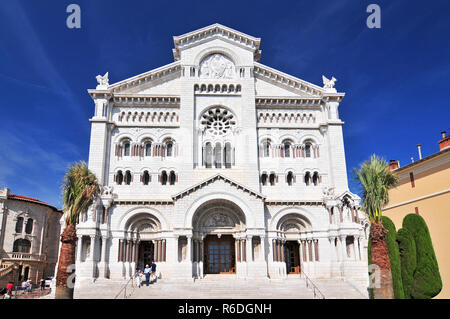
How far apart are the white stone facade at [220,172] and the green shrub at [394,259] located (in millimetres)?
8793

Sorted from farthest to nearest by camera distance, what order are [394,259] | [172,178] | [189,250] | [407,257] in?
[172,178]
[189,250]
[407,257]
[394,259]

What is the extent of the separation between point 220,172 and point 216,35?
49.4 ft

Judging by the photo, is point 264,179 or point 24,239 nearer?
point 264,179

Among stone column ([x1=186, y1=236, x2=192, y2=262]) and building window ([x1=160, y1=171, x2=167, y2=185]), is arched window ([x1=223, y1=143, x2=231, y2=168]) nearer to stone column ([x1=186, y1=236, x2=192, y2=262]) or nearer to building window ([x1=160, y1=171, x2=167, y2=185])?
building window ([x1=160, y1=171, x2=167, y2=185])

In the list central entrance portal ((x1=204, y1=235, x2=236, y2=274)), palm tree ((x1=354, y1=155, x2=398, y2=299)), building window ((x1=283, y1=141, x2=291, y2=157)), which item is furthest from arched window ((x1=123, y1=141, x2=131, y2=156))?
palm tree ((x1=354, y1=155, x2=398, y2=299))

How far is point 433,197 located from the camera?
103 feet

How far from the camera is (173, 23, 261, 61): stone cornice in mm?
38469

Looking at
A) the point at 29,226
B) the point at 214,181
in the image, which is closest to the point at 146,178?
the point at 214,181

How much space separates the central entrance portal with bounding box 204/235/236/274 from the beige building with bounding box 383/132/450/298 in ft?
55.5

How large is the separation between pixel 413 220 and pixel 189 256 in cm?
1773

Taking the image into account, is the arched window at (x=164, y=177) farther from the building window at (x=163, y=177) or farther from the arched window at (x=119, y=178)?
the arched window at (x=119, y=178)

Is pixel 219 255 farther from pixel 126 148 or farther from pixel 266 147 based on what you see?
pixel 126 148
